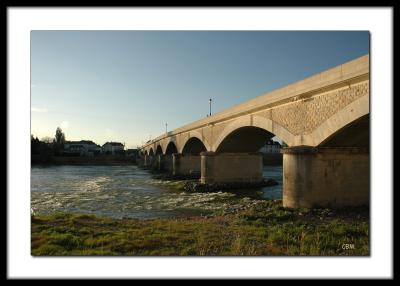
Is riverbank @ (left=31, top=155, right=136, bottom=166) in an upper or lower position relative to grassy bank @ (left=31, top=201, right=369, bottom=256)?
lower

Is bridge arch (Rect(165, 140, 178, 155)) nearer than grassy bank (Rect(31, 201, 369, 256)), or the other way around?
grassy bank (Rect(31, 201, 369, 256))

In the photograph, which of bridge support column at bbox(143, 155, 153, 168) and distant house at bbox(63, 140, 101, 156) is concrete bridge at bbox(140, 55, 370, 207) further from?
distant house at bbox(63, 140, 101, 156)

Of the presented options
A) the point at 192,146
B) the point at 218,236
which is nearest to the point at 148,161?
the point at 192,146

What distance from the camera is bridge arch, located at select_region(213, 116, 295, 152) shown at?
46.1 ft

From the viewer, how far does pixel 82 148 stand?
97.3m

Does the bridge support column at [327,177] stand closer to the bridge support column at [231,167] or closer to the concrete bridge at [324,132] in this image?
the concrete bridge at [324,132]

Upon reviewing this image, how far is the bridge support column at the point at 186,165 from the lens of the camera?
33.4 meters

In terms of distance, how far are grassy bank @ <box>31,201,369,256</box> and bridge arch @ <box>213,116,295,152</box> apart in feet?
13.8

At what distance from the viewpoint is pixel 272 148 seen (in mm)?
99250

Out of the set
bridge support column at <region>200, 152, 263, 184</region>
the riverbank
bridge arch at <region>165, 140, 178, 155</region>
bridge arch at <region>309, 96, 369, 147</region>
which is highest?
bridge arch at <region>309, 96, 369, 147</region>

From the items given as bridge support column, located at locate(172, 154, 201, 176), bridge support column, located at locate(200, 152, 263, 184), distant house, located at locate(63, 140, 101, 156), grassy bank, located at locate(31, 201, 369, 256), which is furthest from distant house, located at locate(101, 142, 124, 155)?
grassy bank, located at locate(31, 201, 369, 256)

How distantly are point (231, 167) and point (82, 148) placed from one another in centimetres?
8400

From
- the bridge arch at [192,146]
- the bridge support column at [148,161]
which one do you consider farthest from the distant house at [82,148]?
the bridge arch at [192,146]

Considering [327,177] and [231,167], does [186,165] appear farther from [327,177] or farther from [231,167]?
[327,177]
